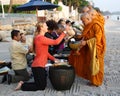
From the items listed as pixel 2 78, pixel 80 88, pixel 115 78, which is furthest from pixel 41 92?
pixel 115 78

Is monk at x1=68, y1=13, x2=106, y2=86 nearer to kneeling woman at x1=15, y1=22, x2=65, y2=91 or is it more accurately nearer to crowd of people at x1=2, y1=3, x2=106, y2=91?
crowd of people at x1=2, y1=3, x2=106, y2=91

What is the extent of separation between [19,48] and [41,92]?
48.0 inches

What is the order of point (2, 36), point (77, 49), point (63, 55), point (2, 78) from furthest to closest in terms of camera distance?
point (2, 36) → point (63, 55) → point (2, 78) → point (77, 49)

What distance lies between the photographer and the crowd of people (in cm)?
776

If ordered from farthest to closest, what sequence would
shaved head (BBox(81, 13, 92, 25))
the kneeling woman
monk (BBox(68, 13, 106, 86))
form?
1. shaved head (BBox(81, 13, 92, 25))
2. monk (BBox(68, 13, 106, 86))
3. the kneeling woman

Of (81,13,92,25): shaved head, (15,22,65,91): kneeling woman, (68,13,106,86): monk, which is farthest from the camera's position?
(81,13,92,25): shaved head

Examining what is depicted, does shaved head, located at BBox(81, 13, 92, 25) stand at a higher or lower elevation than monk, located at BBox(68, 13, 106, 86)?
higher

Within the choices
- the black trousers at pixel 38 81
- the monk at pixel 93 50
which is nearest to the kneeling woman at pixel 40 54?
the black trousers at pixel 38 81

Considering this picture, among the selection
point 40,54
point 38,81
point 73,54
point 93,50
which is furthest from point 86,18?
point 38,81

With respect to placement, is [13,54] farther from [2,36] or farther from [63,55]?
[2,36]

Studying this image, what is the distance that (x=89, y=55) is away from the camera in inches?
328

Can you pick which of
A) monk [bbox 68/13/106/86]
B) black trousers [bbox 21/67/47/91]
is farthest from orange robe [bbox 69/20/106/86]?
black trousers [bbox 21/67/47/91]

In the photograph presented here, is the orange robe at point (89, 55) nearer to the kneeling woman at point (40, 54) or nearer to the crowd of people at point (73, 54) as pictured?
the crowd of people at point (73, 54)

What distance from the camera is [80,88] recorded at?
8180 mm
